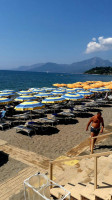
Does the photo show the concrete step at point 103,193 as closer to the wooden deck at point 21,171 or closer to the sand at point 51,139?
the wooden deck at point 21,171

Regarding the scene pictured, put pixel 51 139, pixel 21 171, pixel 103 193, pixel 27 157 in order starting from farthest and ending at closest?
1. pixel 51 139
2. pixel 27 157
3. pixel 21 171
4. pixel 103 193

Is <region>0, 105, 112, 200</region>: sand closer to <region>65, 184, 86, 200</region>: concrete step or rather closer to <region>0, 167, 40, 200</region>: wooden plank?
<region>0, 167, 40, 200</region>: wooden plank

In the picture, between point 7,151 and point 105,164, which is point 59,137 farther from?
point 105,164

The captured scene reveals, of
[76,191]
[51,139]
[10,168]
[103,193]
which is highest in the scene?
[103,193]

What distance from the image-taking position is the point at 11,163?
657 cm

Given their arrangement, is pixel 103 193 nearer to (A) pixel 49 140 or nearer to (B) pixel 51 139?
(A) pixel 49 140

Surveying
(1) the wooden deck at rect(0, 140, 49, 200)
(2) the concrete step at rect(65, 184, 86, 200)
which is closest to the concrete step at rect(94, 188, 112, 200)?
(2) the concrete step at rect(65, 184, 86, 200)

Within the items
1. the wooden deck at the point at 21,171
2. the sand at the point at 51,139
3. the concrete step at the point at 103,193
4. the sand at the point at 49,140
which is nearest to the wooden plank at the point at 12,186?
the wooden deck at the point at 21,171

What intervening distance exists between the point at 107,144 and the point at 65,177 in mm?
3386

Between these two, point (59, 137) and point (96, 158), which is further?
point (59, 137)

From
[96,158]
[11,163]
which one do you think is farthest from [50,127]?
[96,158]

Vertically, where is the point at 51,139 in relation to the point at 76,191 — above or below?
below

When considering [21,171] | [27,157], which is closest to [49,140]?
[27,157]

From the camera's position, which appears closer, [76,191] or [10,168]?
[76,191]
